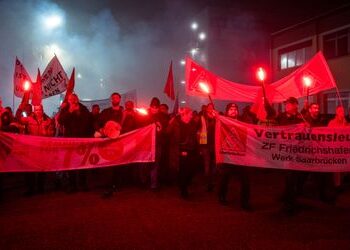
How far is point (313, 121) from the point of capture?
7098 millimetres

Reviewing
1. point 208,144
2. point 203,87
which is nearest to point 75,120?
point 203,87

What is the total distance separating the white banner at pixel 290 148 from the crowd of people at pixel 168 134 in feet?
0.66

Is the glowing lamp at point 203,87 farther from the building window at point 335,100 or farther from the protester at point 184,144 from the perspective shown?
the building window at point 335,100

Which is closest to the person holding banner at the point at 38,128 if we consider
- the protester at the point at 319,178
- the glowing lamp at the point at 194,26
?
the protester at the point at 319,178

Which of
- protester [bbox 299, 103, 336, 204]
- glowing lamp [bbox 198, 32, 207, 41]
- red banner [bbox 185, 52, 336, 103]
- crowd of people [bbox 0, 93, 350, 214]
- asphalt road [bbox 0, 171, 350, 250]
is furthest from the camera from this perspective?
glowing lamp [bbox 198, 32, 207, 41]

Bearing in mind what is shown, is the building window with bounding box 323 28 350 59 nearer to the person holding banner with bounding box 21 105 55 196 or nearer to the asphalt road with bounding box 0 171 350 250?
the asphalt road with bounding box 0 171 350 250

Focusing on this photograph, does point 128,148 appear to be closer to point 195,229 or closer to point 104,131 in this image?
point 104,131

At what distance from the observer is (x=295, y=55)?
24844 millimetres

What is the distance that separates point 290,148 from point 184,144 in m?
2.19

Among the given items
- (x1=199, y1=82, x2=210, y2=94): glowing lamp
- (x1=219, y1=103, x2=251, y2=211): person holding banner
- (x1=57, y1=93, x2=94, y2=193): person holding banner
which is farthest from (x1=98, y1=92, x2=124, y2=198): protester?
(x1=219, y1=103, x2=251, y2=211): person holding banner

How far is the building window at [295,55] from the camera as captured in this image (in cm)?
2391

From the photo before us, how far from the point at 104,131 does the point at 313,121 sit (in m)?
4.59

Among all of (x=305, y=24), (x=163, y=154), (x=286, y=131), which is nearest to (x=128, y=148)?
(x=163, y=154)

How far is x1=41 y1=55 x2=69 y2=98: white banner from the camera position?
34.9 feet
